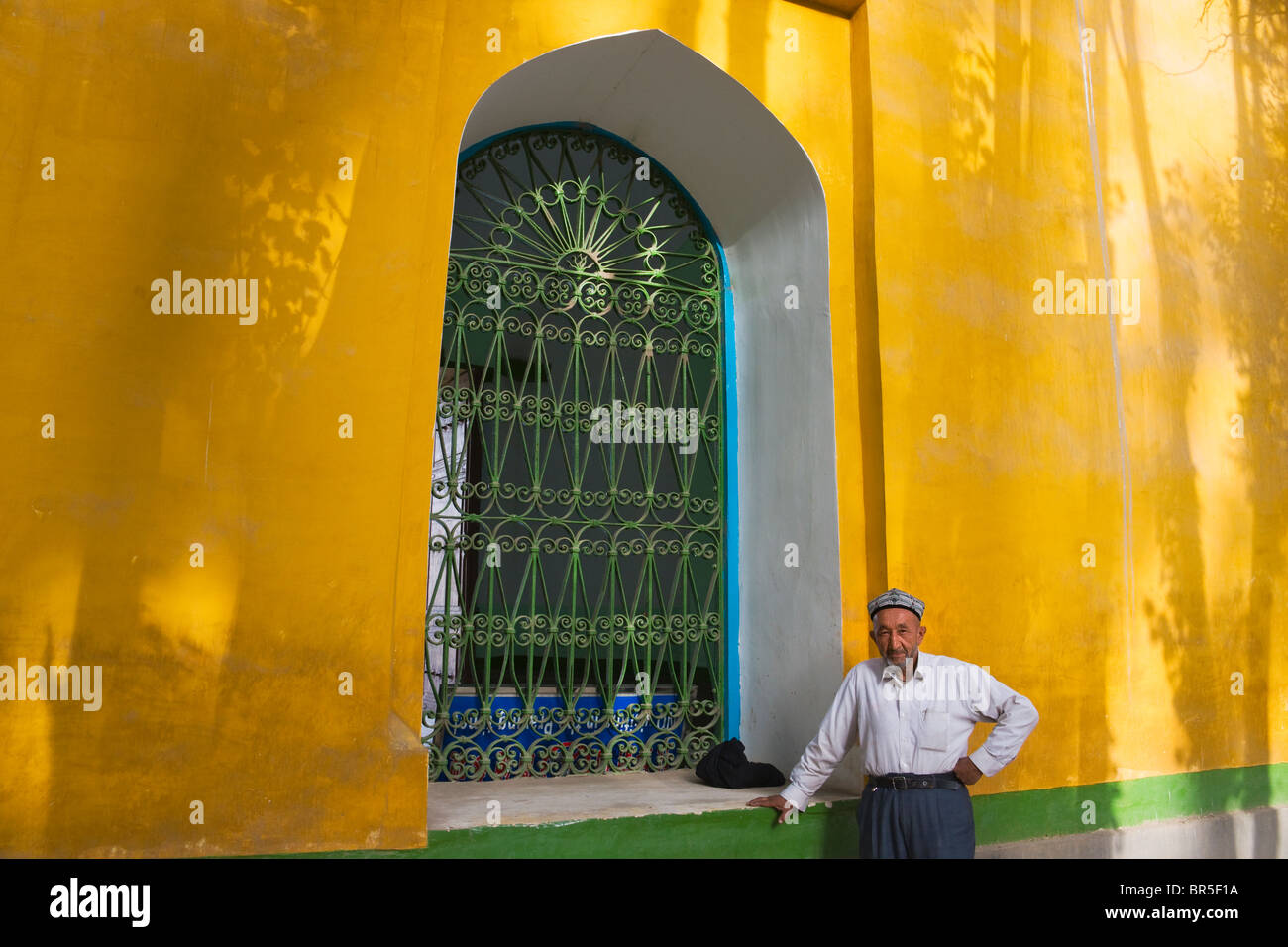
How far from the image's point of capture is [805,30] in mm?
5137

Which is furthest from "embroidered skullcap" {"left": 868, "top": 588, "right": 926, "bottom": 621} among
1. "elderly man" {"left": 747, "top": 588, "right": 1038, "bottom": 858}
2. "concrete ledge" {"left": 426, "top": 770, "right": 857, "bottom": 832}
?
"concrete ledge" {"left": 426, "top": 770, "right": 857, "bottom": 832}

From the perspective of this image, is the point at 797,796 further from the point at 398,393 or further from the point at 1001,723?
the point at 398,393

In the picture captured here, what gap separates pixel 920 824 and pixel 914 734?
1.08ft

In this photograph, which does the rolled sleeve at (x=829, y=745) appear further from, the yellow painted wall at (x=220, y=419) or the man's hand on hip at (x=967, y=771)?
the yellow painted wall at (x=220, y=419)

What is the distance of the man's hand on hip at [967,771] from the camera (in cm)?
399

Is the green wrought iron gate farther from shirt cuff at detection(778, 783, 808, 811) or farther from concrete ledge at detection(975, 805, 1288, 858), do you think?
concrete ledge at detection(975, 805, 1288, 858)

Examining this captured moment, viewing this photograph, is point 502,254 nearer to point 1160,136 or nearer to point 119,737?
point 119,737

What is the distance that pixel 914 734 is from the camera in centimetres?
395

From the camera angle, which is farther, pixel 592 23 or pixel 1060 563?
pixel 1060 563

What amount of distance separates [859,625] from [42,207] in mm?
3671

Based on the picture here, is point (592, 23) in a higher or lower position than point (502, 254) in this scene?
higher

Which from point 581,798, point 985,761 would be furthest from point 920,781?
point 581,798
